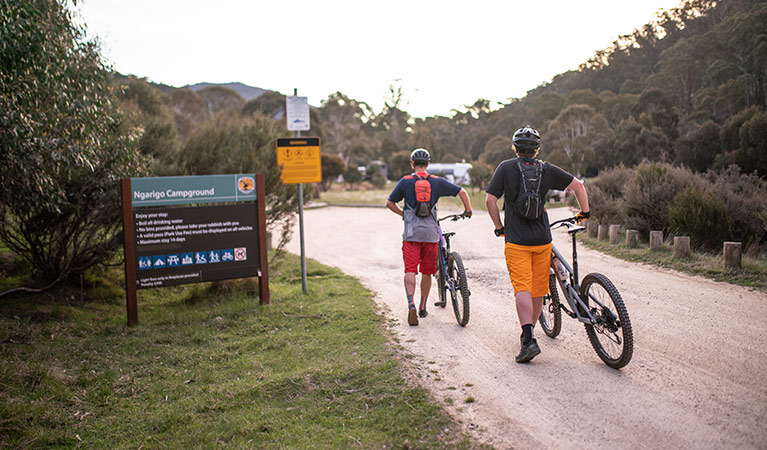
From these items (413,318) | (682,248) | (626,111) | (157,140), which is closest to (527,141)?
(413,318)

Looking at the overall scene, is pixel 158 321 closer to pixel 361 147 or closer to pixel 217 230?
pixel 217 230

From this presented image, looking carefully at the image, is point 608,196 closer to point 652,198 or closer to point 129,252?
point 652,198

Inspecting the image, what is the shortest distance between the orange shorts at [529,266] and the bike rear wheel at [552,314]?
0.29 m

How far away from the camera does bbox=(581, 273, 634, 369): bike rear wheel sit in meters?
4.36

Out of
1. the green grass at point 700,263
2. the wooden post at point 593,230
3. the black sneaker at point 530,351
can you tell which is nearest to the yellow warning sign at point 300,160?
the black sneaker at point 530,351

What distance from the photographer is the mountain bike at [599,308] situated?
14.4 feet

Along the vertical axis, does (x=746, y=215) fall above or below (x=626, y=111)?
below

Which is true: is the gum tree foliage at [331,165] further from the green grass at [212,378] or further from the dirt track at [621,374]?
the dirt track at [621,374]

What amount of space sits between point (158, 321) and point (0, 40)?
3798 mm

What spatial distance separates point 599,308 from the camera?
4.67 meters

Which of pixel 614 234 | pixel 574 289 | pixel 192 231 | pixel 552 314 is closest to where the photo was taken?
pixel 574 289

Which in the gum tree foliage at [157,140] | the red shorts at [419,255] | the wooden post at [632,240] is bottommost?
the wooden post at [632,240]

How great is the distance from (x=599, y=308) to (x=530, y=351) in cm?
68

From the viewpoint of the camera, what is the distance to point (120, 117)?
9906 mm
